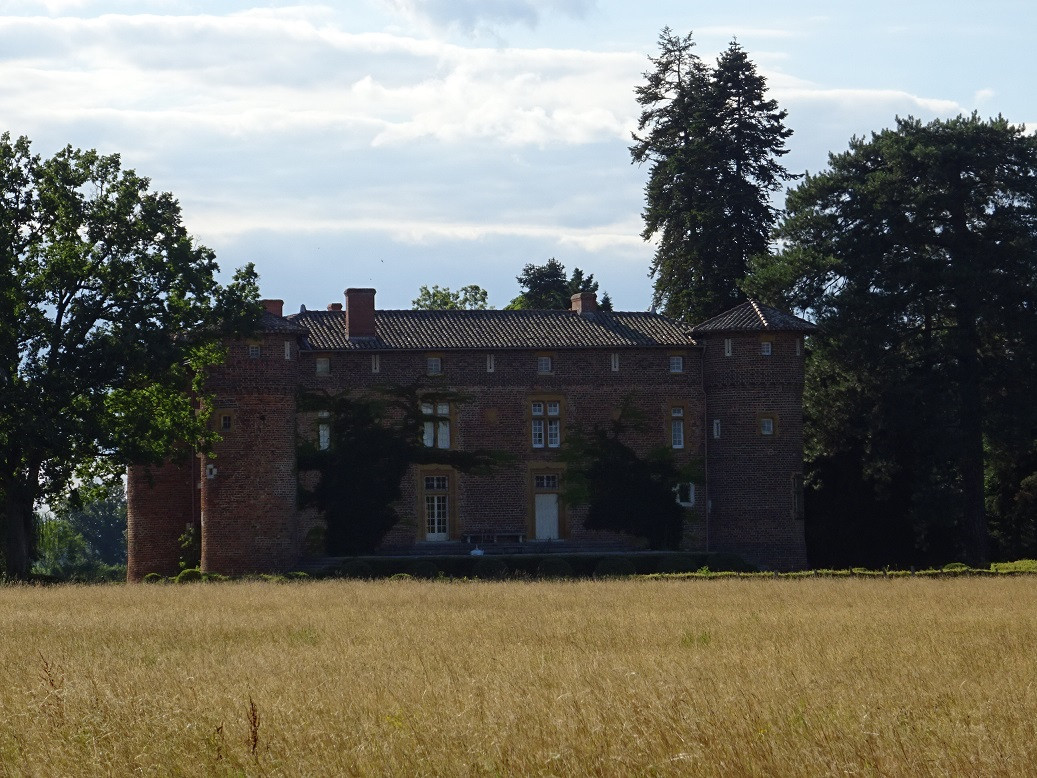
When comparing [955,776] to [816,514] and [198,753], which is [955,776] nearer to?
[198,753]

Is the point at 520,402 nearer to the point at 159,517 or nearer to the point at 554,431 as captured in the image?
the point at 554,431

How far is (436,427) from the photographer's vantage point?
46.9 metres

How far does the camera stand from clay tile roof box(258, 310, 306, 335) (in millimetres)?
44938

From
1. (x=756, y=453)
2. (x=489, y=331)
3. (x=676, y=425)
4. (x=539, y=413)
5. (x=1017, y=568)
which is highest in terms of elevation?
(x=489, y=331)

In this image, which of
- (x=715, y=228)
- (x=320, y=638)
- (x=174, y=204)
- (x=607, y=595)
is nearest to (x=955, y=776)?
(x=320, y=638)

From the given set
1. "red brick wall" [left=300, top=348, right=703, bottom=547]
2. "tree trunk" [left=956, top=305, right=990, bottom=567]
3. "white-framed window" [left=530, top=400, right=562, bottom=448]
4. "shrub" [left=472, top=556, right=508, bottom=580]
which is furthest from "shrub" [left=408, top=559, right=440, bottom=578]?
"tree trunk" [left=956, top=305, right=990, bottom=567]

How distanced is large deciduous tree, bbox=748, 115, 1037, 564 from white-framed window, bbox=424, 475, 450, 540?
1230 centimetres

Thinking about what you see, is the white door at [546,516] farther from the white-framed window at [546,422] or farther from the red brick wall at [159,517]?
the red brick wall at [159,517]

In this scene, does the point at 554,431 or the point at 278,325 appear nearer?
the point at 278,325

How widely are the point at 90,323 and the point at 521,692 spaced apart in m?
27.5

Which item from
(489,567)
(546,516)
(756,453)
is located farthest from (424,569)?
(756,453)

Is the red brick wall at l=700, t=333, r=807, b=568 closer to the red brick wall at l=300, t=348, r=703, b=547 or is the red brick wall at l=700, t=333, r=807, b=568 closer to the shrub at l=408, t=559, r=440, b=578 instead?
the red brick wall at l=300, t=348, r=703, b=547

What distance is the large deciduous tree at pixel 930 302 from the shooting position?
43.1 metres

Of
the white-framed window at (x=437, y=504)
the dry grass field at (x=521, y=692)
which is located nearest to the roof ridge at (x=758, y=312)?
the white-framed window at (x=437, y=504)
